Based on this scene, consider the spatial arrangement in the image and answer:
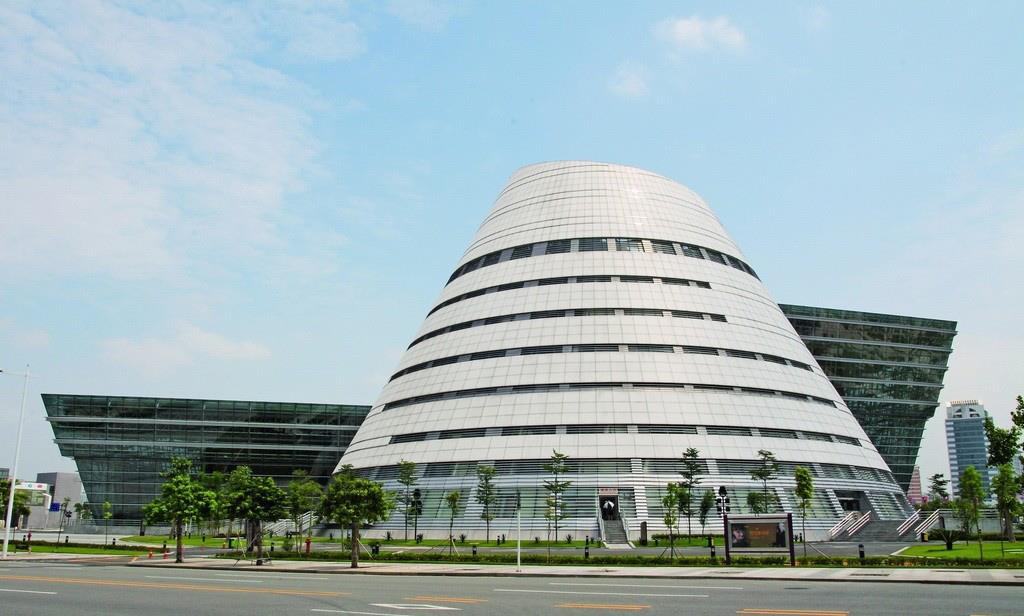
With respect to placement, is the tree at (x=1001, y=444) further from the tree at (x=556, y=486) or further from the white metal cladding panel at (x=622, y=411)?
the tree at (x=556, y=486)

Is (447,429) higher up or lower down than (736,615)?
higher up

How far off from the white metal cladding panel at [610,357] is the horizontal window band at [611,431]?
1.30 feet

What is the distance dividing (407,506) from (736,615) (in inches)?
1700

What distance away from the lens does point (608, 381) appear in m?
63.3

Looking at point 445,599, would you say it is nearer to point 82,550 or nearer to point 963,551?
point 963,551

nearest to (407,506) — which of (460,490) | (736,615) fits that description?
(460,490)

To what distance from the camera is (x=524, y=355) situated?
67.9m

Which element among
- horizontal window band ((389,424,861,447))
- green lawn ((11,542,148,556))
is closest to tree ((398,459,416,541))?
horizontal window band ((389,424,861,447))

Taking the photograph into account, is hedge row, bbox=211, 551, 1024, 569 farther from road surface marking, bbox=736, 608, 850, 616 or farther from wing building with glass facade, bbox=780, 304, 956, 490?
wing building with glass facade, bbox=780, 304, 956, 490

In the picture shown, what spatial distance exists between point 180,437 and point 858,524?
88.8 metres

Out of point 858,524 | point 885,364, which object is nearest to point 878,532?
point 858,524

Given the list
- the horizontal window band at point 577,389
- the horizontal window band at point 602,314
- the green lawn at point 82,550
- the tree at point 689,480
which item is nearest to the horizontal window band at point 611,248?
the horizontal window band at point 602,314

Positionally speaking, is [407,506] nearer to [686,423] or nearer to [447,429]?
[447,429]

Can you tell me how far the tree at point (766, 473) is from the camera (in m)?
54.1
